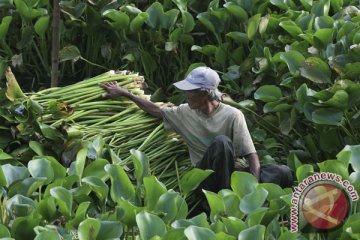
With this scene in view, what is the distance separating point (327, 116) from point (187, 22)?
55.0 inches

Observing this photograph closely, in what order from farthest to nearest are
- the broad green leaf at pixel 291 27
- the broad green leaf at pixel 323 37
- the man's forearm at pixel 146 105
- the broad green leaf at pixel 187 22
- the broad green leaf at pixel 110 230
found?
1. the broad green leaf at pixel 187 22
2. the broad green leaf at pixel 291 27
3. the broad green leaf at pixel 323 37
4. the man's forearm at pixel 146 105
5. the broad green leaf at pixel 110 230

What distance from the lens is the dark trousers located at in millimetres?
4637

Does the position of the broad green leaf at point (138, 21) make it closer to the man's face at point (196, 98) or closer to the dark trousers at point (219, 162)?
the man's face at point (196, 98)

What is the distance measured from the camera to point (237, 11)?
6.10 metres

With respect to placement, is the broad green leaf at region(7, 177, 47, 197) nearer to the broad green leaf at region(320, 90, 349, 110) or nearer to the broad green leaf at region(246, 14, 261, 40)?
the broad green leaf at region(320, 90, 349, 110)

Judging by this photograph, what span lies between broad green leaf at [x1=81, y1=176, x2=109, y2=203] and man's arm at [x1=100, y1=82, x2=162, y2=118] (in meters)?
1.18

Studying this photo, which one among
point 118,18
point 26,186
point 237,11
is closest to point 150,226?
point 26,186

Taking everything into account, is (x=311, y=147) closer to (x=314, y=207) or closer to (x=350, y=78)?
(x=350, y=78)

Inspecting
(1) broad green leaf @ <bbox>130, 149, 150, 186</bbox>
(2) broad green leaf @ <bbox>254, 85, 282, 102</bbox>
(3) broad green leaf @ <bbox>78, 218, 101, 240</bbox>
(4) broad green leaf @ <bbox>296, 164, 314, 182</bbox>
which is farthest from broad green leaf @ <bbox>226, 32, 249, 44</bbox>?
(3) broad green leaf @ <bbox>78, 218, 101, 240</bbox>

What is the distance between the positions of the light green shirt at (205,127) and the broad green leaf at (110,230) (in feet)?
4.53

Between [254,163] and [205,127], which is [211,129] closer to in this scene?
[205,127]

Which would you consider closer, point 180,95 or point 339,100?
point 339,100

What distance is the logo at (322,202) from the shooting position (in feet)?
12.0

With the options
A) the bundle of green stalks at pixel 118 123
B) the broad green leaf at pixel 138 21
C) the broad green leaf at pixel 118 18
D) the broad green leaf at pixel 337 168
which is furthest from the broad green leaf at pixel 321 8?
the broad green leaf at pixel 337 168
